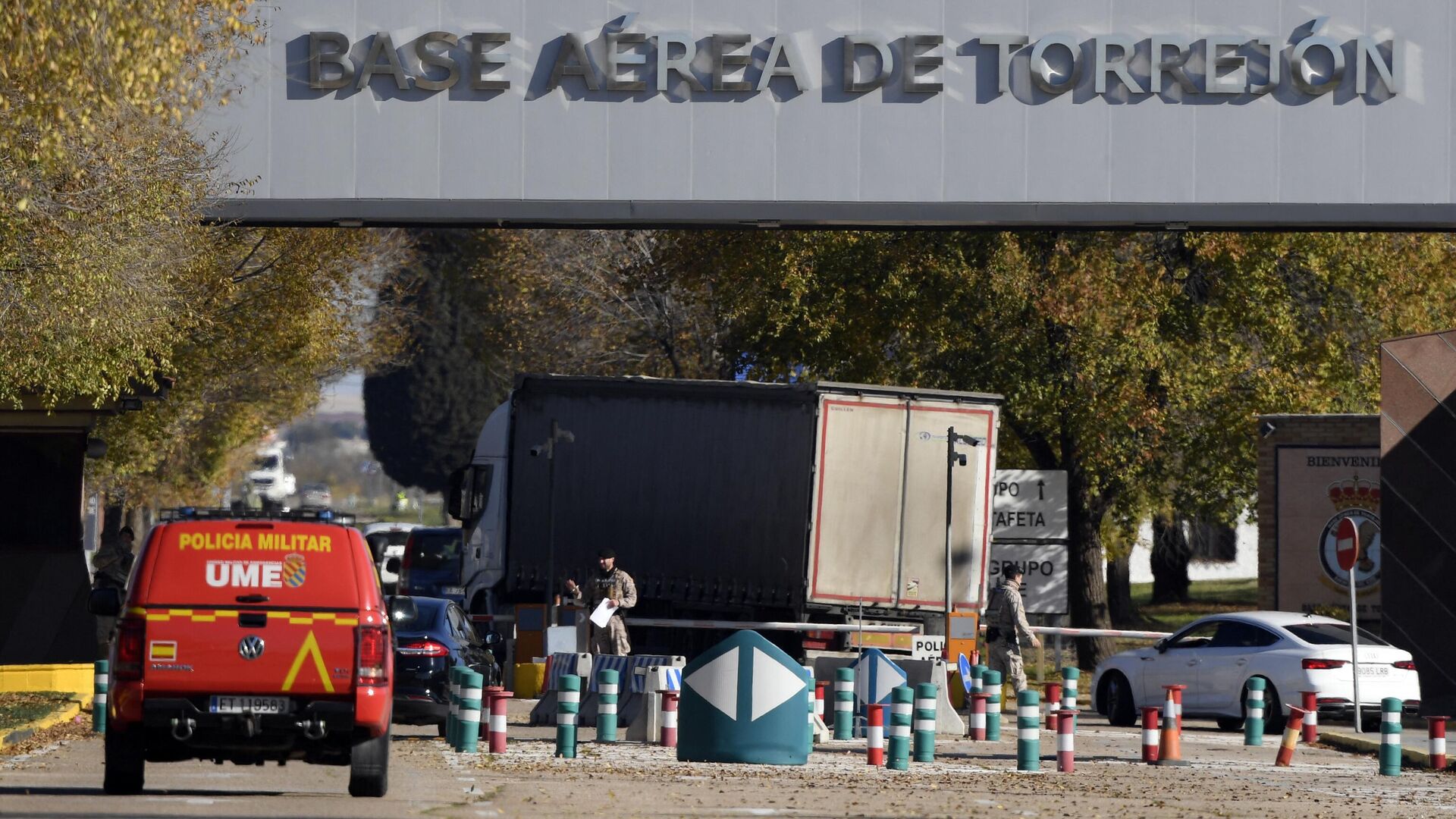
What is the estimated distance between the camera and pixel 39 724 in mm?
20016

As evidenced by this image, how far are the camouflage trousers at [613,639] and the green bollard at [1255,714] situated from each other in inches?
266

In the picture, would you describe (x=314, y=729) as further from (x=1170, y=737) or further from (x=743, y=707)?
(x=1170, y=737)

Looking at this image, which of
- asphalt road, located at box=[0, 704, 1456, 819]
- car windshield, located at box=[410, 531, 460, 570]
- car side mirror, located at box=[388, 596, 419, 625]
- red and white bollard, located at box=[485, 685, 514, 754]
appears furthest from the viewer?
car windshield, located at box=[410, 531, 460, 570]

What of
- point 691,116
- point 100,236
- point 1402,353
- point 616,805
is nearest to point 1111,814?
point 616,805

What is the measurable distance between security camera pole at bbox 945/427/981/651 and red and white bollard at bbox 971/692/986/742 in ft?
12.3

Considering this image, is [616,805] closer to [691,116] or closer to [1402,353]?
[691,116]

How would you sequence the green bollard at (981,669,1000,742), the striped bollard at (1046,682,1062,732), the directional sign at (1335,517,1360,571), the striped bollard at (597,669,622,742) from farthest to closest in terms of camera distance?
the directional sign at (1335,517,1360,571)
the striped bollard at (1046,682,1062,732)
the green bollard at (981,669,1000,742)
the striped bollard at (597,669,622,742)

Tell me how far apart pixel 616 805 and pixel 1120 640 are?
29922mm

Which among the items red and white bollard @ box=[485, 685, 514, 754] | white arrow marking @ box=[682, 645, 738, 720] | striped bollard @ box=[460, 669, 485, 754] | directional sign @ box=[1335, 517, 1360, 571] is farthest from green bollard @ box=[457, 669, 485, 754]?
directional sign @ box=[1335, 517, 1360, 571]

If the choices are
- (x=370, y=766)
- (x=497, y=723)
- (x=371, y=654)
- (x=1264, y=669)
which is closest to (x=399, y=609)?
(x=370, y=766)

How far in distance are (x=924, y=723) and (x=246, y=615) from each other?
6.59 m

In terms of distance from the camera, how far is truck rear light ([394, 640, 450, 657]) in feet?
66.7

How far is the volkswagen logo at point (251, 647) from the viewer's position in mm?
13250

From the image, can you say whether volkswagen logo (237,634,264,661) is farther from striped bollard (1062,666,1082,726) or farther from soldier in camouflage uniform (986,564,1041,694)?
soldier in camouflage uniform (986,564,1041,694)
